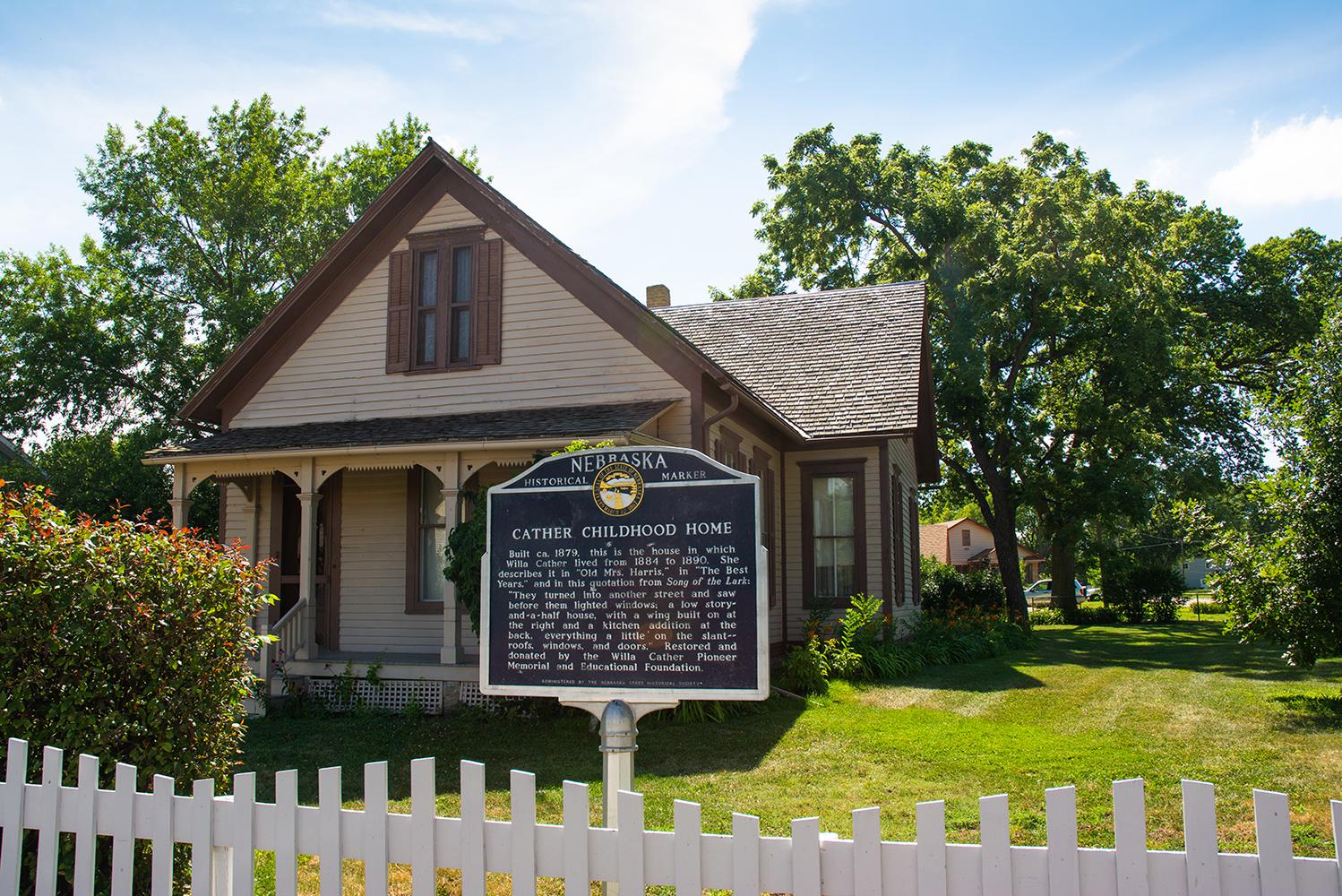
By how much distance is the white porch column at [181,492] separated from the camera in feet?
44.1

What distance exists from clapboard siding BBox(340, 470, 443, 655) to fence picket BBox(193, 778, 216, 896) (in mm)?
10328

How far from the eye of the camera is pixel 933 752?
8.99 m

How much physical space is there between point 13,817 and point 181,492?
9919 millimetres

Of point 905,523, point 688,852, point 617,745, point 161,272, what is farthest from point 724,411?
point 161,272

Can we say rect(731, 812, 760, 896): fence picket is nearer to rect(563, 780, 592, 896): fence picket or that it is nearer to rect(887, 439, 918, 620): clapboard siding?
Result: rect(563, 780, 592, 896): fence picket

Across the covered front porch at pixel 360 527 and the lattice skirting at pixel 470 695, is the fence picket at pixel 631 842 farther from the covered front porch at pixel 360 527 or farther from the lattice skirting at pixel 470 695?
the lattice skirting at pixel 470 695

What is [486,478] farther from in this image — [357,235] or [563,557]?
[563,557]

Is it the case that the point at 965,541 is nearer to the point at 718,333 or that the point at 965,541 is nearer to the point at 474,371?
the point at 718,333

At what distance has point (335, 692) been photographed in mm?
12891

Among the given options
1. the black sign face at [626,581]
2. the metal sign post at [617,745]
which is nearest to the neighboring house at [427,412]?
the black sign face at [626,581]

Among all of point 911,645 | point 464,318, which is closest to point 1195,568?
point 911,645

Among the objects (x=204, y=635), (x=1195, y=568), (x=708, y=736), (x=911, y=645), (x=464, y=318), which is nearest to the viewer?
(x=204, y=635)

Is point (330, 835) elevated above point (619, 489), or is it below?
below

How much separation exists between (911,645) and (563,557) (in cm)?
1291
